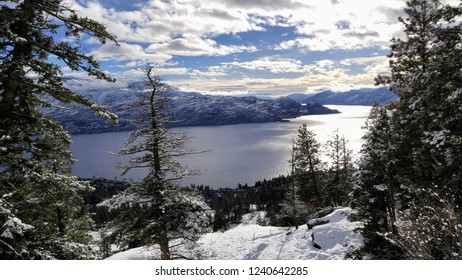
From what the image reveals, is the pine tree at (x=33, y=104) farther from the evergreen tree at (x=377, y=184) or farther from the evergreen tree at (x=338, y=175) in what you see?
the evergreen tree at (x=338, y=175)

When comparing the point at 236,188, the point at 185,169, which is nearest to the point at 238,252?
the point at 185,169

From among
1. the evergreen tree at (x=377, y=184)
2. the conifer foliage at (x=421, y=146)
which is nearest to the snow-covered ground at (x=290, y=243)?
the evergreen tree at (x=377, y=184)

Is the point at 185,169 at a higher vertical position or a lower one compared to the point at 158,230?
→ higher

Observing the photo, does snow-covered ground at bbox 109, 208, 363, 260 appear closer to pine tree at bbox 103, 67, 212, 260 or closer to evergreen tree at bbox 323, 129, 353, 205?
pine tree at bbox 103, 67, 212, 260

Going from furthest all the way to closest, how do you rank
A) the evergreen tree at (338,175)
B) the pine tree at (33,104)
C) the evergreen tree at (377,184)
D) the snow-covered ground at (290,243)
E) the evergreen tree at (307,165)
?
1. the evergreen tree at (338,175)
2. the evergreen tree at (307,165)
3. the snow-covered ground at (290,243)
4. the evergreen tree at (377,184)
5. the pine tree at (33,104)
